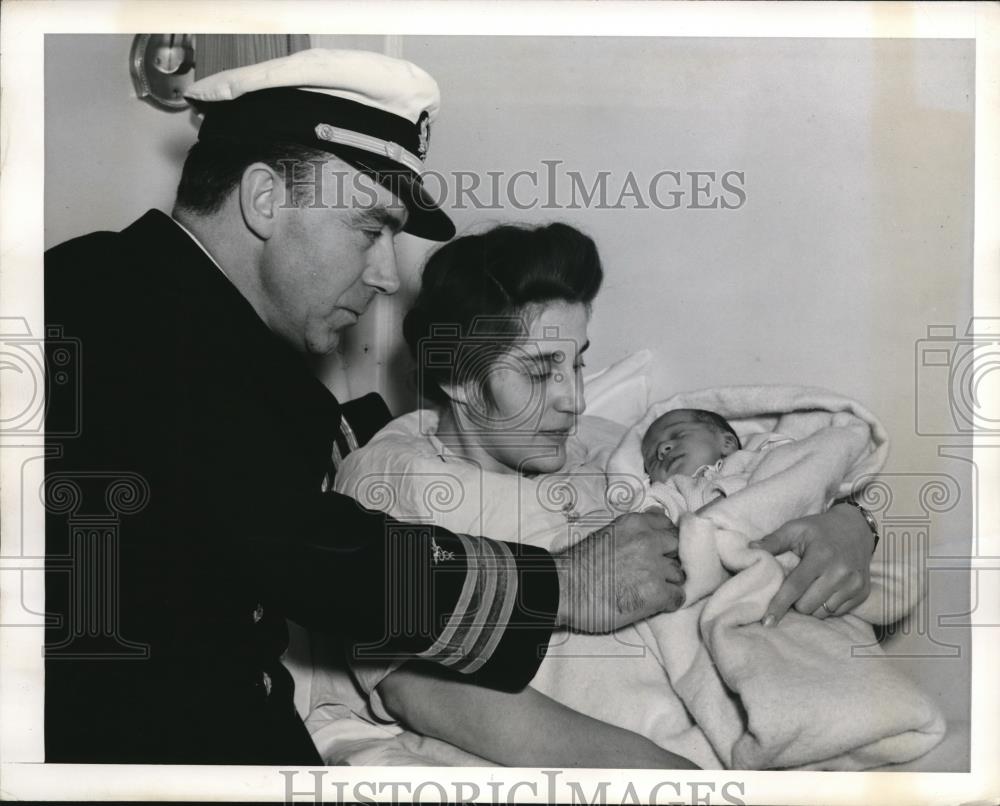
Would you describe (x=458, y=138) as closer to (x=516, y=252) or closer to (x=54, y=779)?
(x=516, y=252)

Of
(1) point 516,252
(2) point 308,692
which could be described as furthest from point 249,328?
(2) point 308,692

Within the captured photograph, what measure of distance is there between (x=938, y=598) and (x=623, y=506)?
1.51 feet

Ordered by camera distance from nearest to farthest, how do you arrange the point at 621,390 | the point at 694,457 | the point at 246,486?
the point at 246,486, the point at 694,457, the point at 621,390

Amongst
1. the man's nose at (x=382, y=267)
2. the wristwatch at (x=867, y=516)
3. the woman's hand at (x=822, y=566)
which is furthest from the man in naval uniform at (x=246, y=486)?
the wristwatch at (x=867, y=516)

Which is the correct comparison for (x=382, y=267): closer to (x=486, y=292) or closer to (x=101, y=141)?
(x=486, y=292)

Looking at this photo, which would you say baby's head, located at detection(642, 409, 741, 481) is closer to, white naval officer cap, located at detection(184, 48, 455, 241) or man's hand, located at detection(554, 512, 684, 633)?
man's hand, located at detection(554, 512, 684, 633)

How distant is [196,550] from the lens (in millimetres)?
1364

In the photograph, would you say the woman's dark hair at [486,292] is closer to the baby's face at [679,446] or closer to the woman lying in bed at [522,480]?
the woman lying in bed at [522,480]

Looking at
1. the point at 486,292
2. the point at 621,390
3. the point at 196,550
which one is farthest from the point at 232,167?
the point at 621,390

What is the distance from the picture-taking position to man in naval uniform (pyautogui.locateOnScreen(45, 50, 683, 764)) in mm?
1360

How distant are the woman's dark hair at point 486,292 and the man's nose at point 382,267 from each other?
72 mm

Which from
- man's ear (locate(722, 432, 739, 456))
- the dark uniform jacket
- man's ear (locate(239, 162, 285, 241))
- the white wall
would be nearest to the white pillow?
man's ear (locate(722, 432, 739, 456))

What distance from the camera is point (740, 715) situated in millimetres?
1347

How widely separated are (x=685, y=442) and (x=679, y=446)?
1 cm
